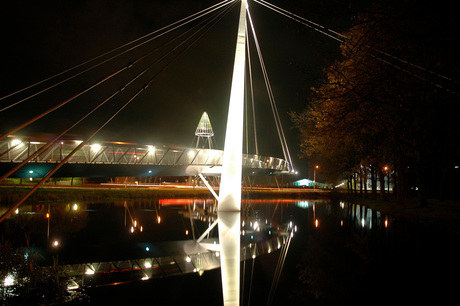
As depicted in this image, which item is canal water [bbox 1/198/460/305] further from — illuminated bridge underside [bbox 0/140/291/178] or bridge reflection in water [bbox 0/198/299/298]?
illuminated bridge underside [bbox 0/140/291/178]

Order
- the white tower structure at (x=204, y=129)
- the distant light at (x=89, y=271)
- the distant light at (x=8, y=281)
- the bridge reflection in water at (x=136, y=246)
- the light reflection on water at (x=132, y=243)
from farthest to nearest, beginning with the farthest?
the white tower structure at (x=204, y=129) < the light reflection on water at (x=132, y=243) < the bridge reflection in water at (x=136, y=246) < the distant light at (x=89, y=271) < the distant light at (x=8, y=281)

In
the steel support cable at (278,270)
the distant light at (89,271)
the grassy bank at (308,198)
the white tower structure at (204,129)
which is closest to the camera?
the steel support cable at (278,270)

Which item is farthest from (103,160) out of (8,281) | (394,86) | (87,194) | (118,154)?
(394,86)

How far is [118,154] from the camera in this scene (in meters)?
30.6

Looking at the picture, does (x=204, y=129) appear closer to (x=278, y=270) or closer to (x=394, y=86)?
(x=394, y=86)

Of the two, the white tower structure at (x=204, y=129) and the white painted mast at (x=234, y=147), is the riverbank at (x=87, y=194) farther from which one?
the white tower structure at (x=204, y=129)

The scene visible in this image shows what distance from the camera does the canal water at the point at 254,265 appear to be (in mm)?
7230

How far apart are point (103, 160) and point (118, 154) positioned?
2013mm

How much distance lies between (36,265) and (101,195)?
35.5 m

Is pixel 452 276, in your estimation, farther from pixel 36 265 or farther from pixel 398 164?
pixel 398 164

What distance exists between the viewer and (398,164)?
2745cm

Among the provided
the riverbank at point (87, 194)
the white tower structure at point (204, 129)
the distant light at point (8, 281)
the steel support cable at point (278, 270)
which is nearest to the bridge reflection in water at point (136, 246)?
the steel support cable at point (278, 270)

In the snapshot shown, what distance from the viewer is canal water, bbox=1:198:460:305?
723 centimetres

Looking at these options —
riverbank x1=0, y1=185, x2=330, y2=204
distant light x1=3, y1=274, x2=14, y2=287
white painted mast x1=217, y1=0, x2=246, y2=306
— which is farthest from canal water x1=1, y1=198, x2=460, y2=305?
riverbank x1=0, y1=185, x2=330, y2=204
